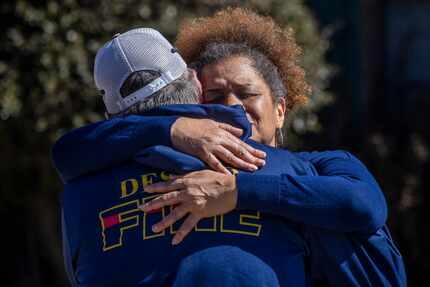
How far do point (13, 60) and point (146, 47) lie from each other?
285 cm

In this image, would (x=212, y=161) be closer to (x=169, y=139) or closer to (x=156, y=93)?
(x=169, y=139)

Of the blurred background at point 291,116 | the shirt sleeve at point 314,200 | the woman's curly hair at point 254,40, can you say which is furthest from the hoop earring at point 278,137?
the blurred background at point 291,116

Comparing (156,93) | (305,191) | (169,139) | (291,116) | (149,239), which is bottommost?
(291,116)

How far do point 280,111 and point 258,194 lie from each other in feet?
2.27

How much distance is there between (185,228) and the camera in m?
2.05

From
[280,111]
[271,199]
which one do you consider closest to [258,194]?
[271,199]

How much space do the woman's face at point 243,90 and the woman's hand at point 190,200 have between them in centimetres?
46

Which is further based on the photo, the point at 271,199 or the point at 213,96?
the point at 213,96

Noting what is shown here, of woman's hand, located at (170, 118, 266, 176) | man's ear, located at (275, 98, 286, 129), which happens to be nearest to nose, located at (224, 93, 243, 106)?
man's ear, located at (275, 98, 286, 129)

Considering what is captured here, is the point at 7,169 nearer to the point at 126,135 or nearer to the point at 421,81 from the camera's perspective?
the point at 126,135

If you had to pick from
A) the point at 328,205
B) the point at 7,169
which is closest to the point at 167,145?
the point at 328,205

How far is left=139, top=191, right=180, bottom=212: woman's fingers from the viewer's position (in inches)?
81.5

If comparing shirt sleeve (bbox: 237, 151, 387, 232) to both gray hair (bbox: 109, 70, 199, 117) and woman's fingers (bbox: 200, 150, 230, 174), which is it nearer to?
woman's fingers (bbox: 200, 150, 230, 174)

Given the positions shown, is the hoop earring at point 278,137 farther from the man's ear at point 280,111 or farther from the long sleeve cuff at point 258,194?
the long sleeve cuff at point 258,194
